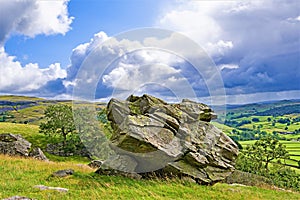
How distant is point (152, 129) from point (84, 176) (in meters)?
5.75

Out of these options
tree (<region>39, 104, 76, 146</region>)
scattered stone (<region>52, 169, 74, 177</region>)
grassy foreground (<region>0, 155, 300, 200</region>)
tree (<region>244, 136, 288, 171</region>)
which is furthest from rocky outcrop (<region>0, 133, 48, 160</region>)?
tree (<region>244, 136, 288, 171</region>)

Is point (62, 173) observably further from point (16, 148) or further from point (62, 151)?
point (62, 151)

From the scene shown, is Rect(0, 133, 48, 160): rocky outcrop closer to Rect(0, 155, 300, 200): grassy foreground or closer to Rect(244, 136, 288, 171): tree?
Rect(0, 155, 300, 200): grassy foreground

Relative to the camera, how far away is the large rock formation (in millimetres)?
22219

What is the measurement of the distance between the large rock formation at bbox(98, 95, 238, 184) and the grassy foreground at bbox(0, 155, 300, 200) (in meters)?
1.52

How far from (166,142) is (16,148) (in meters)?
23.0

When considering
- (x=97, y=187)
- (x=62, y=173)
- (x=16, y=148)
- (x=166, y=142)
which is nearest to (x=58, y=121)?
(x=16, y=148)

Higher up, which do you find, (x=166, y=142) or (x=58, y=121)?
(x=166, y=142)

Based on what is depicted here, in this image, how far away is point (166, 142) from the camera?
2297 cm

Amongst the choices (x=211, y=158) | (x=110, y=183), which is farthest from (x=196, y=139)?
(x=110, y=183)

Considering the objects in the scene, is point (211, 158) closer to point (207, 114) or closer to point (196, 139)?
point (196, 139)

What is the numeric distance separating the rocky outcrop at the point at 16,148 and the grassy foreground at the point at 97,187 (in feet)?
43.6

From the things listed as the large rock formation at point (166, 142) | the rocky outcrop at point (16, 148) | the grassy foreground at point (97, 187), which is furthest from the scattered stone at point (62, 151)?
the large rock formation at point (166, 142)

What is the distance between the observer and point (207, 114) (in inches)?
1065
